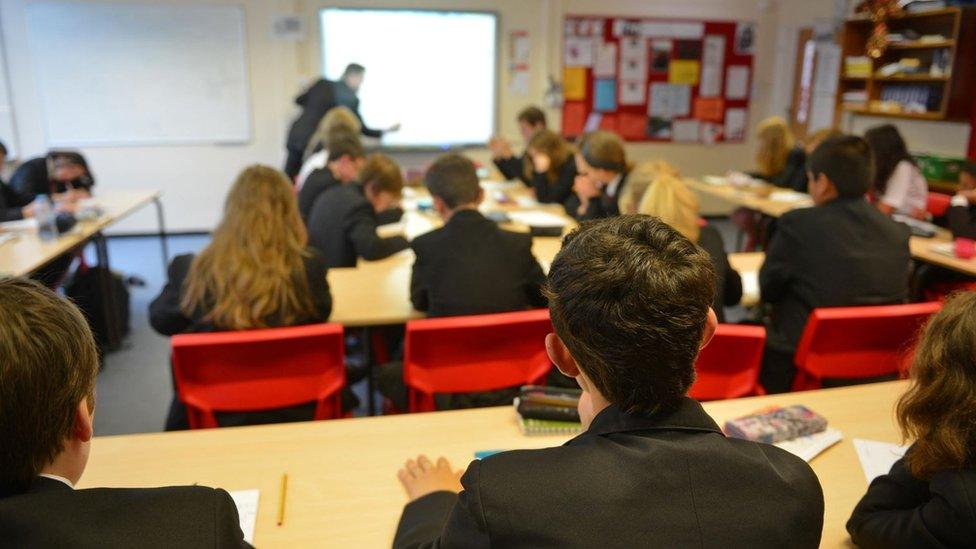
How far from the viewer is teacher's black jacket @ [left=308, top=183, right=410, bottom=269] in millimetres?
3328

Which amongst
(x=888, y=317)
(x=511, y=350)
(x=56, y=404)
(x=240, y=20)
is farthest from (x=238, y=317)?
(x=240, y=20)

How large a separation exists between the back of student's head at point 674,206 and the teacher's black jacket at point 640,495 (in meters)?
1.74

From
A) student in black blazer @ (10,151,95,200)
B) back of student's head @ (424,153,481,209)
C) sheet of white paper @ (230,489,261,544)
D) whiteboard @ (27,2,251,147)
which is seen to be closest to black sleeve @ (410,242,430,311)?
back of student's head @ (424,153,481,209)

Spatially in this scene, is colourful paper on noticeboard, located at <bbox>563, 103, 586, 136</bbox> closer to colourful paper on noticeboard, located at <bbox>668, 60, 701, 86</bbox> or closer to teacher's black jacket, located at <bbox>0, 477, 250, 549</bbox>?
colourful paper on noticeboard, located at <bbox>668, 60, 701, 86</bbox>

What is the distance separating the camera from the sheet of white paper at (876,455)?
148 cm

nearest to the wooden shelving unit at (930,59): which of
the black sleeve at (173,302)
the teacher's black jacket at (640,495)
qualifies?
the black sleeve at (173,302)

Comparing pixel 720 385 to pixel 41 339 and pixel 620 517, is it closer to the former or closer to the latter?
pixel 620 517

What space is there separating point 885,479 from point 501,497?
0.79 metres

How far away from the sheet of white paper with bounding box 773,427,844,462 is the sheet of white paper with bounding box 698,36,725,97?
668 cm

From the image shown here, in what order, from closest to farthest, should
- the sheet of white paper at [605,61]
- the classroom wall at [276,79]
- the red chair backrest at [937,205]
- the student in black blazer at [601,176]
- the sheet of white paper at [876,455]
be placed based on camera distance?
the sheet of white paper at [876,455] → the student in black blazer at [601,176] → the red chair backrest at [937,205] → the classroom wall at [276,79] → the sheet of white paper at [605,61]

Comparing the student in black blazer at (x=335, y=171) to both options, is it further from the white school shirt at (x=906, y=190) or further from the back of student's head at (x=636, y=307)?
the white school shirt at (x=906, y=190)

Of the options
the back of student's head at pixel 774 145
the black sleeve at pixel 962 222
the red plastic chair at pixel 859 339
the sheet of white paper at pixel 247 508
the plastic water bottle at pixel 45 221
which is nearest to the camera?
the sheet of white paper at pixel 247 508

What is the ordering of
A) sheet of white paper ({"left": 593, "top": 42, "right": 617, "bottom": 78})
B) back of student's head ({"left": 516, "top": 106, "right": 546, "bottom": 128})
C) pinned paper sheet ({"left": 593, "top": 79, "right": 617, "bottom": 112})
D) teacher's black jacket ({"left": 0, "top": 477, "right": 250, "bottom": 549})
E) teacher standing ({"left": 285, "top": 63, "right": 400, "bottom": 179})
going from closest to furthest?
teacher's black jacket ({"left": 0, "top": 477, "right": 250, "bottom": 549}), back of student's head ({"left": 516, "top": 106, "right": 546, "bottom": 128}), teacher standing ({"left": 285, "top": 63, "right": 400, "bottom": 179}), sheet of white paper ({"left": 593, "top": 42, "right": 617, "bottom": 78}), pinned paper sheet ({"left": 593, "top": 79, "right": 617, "bottom": 112})

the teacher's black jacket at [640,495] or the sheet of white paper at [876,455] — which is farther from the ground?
the teacher's black jacket at [640,495]
